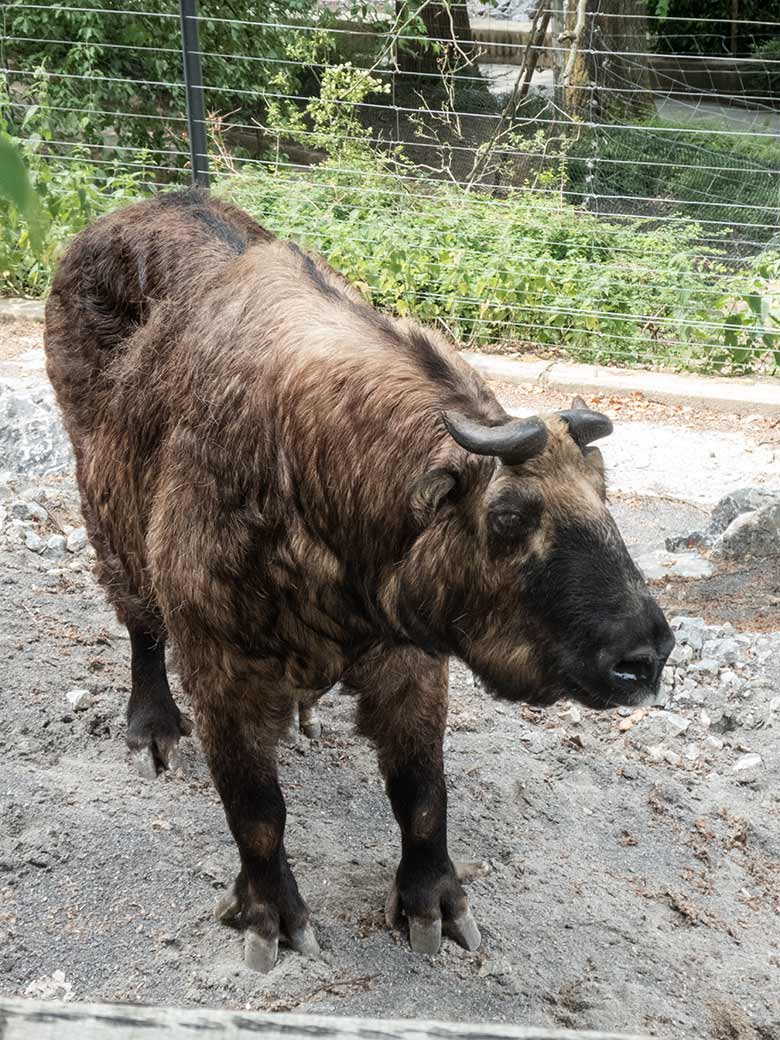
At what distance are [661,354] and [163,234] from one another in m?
5.33

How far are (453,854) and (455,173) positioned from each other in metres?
12.0

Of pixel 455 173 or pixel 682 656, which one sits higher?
pixel 682 656

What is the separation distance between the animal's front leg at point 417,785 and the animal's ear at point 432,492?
63cm

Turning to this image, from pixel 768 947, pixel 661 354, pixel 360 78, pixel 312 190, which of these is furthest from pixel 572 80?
pixel 768 947

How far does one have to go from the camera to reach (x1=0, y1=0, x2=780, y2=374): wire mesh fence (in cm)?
895

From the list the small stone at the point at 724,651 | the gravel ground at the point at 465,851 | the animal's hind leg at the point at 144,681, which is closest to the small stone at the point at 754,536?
the gravel ground at the point at 465,851

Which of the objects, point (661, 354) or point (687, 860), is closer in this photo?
point (687, 860)

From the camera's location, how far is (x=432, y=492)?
3.09 metres

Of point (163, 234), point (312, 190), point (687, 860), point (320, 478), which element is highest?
point (163, 234)

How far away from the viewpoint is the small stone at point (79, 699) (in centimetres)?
490

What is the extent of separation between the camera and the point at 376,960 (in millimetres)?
3721

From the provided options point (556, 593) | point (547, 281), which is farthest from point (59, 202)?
point (556, 593)

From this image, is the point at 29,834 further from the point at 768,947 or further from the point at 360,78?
the point at 360,78

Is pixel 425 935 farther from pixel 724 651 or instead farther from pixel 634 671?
pixel 724 651
